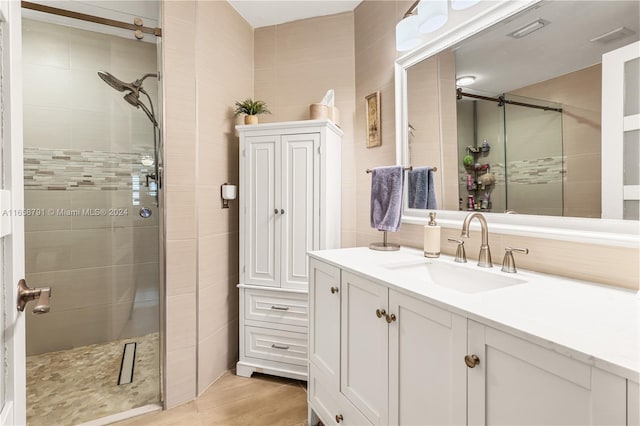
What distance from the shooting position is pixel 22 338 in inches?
28.9

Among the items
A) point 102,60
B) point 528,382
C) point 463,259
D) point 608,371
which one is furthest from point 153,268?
point 608,371

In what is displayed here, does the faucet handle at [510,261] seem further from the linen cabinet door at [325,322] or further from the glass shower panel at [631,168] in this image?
the linen cabinet door at [325,322]

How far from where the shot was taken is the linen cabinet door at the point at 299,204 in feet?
6.23

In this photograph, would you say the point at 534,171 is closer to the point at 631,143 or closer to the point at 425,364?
the point at 631,143

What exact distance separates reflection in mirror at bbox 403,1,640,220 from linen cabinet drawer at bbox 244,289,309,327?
3.51 ft

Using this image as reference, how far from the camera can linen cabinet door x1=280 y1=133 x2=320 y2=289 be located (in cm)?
190

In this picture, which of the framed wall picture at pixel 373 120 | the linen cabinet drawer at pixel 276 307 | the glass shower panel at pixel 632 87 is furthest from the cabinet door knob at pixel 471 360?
the framed wall picture at pixel 373 120

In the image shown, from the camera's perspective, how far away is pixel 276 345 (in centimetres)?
197

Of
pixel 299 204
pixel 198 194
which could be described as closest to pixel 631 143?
pixel 299 204

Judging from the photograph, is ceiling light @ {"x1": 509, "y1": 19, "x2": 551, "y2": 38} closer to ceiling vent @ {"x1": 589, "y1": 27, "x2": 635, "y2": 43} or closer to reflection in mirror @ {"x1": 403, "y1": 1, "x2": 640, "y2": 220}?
reflection in mirror @ {"x1": 403, "y1": 1, "x2": 640, "y2": 220}

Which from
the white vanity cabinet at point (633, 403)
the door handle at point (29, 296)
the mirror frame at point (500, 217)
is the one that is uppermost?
the mirror frame at point (500, 217)

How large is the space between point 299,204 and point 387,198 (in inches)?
22.3

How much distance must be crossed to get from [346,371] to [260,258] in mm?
970

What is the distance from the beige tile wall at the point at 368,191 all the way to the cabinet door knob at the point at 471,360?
55cm
